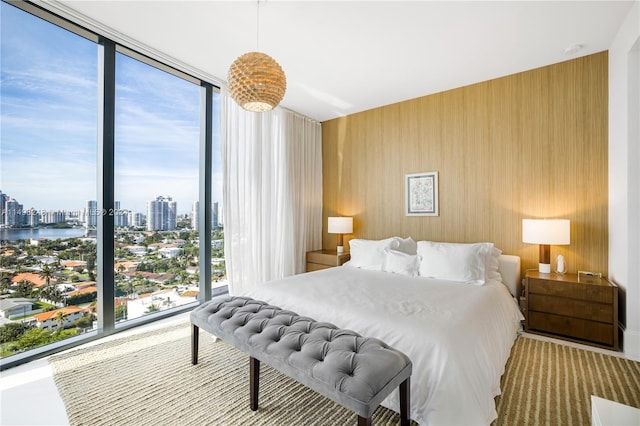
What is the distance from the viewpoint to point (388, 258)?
3316 millimetres

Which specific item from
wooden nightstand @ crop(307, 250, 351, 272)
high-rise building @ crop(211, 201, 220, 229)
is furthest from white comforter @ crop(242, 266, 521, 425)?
high-rise building @ crop(211, 201, 220, 229)

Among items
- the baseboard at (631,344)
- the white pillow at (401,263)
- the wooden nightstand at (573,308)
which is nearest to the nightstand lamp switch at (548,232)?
the wooden nightstand at (573,308)

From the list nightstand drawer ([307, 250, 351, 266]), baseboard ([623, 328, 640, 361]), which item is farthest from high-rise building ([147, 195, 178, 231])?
baseboard ([623, 328, 640, 361])

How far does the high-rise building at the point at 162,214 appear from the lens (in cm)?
308

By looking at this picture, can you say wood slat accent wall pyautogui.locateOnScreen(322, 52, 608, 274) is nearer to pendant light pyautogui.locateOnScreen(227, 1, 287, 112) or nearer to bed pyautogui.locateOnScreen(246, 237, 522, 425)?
bed pyautogui.locateOnScreen(246, 237, 522, 425)

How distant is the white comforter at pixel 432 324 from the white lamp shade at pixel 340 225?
4.51 feet

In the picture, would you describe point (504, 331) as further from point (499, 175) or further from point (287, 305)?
point (499, 175)

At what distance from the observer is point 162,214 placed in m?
3.17

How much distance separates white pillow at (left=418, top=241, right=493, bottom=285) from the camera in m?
2.77

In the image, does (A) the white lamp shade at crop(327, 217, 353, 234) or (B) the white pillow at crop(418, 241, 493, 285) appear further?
(A) the white lamp shade at crop(327, 217, 353, 234)

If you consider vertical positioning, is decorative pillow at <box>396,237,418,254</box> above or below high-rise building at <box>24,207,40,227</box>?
below

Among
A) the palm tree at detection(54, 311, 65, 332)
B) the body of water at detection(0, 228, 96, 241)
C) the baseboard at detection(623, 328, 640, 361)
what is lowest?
the baseboard at detection(623, 328, 640, 361)

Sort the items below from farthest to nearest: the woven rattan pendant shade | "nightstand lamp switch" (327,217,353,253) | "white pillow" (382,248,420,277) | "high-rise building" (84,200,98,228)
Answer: "nightstand lamp switch" (327,217,353,253) < "white pillow" (382,248,420,277) < "high-rise building" (84,200,98,228) < the woven rattan pendant shade

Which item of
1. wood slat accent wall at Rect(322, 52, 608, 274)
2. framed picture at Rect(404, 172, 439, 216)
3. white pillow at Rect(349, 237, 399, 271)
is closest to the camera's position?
wood slat accent wall at Rect(322, 52, 608, 274)
